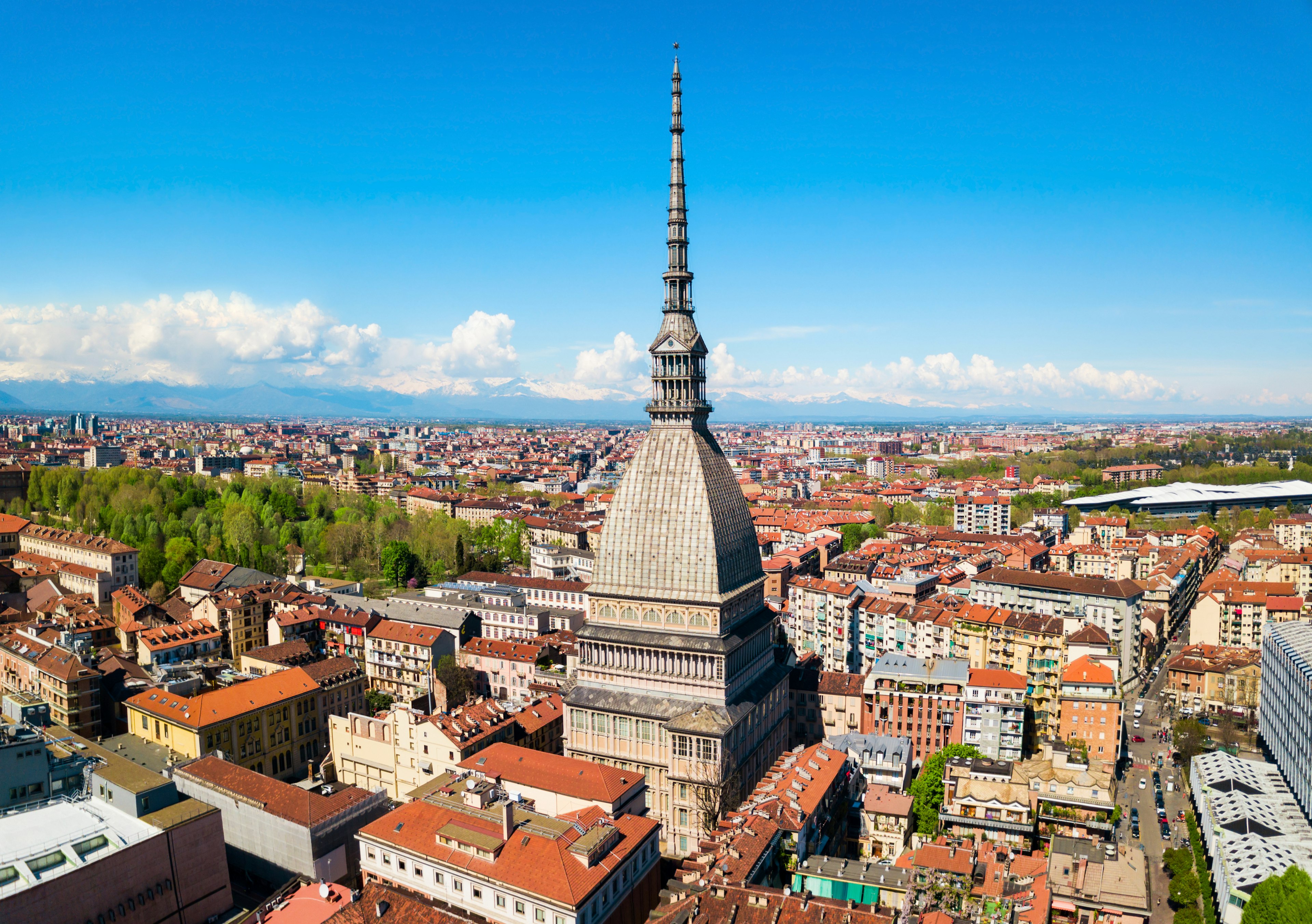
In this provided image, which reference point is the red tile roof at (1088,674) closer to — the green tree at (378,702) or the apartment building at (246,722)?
the green tree at (378,702)

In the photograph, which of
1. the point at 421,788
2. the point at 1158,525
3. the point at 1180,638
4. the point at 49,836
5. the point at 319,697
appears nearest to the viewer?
the point at 49,836

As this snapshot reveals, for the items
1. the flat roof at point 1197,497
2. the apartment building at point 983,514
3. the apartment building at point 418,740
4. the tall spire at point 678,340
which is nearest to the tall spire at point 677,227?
the tall spire at point 678,340

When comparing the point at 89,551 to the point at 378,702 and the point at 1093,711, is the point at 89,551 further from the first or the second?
the point at 1093,711

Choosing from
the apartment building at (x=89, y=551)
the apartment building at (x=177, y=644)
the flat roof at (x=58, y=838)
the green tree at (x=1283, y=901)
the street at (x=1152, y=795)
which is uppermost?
the apartment building at (x=89, y=551)

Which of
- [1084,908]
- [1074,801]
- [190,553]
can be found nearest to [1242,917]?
[1084,908]

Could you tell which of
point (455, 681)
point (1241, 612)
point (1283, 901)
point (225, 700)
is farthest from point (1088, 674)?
point (225, 700)

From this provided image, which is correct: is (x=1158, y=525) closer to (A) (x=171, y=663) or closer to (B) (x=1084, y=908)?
(B) (x=1084, y=908)
